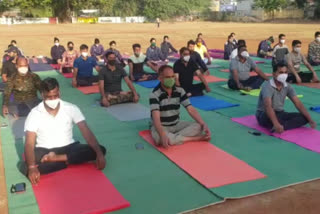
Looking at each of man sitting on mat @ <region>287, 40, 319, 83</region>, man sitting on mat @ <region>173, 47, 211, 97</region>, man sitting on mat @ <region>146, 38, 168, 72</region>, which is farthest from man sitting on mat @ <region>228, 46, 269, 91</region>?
man sitting on mat @ <region>146, 38, 168, 72</region>

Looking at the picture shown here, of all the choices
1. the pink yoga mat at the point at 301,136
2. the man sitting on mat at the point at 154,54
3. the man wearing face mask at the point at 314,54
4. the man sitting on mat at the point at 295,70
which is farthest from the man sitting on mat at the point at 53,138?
the man wearing face mask at the point at 314,54

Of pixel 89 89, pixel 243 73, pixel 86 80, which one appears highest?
pixel 243 73

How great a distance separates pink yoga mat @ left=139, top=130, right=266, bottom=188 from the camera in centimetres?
395

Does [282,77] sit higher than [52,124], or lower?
higher

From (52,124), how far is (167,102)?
160 centimetres

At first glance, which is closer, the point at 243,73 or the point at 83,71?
the point at 243,73

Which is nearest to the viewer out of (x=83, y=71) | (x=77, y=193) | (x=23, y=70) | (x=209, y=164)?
(x=77, y=193)

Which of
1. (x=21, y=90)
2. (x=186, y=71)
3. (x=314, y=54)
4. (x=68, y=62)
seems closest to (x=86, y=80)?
(x=68, y=62)

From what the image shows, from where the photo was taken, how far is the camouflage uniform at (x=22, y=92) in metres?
6.21

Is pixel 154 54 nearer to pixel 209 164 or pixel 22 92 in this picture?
pixel 22 92

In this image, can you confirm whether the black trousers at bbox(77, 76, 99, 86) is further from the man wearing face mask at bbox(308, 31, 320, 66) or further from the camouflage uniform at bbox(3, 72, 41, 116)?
the man wearing face mask at bbox(308, 31, 320, 66)

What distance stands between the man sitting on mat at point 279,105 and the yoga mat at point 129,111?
216cm

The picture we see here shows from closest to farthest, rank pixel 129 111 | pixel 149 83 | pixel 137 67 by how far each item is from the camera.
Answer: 1. pixel 129 111
2. pixel 149 83
3. pixel 137 67

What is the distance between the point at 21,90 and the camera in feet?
20.8
